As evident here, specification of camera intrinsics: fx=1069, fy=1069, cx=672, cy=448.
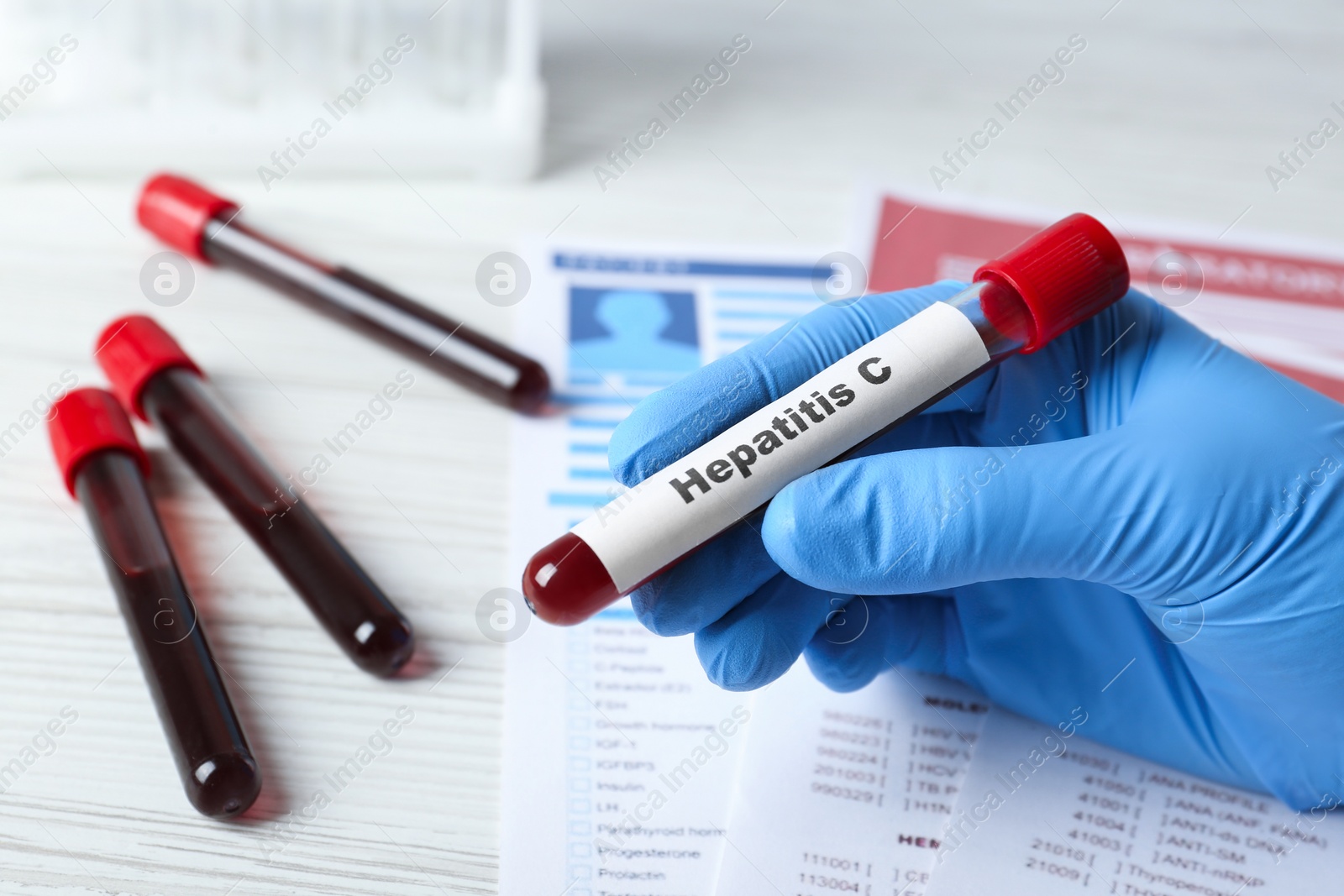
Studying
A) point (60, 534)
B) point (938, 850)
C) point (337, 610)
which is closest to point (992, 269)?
point (938, 850)

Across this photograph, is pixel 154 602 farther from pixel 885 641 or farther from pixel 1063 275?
pixel 1063 275

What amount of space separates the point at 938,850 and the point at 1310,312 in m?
0.63

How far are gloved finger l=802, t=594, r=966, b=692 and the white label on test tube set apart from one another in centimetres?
13

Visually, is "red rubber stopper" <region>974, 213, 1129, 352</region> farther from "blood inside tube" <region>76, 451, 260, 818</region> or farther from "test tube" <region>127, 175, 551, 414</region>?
"blood inside tube" <region>76, 451, 260, 818</region>

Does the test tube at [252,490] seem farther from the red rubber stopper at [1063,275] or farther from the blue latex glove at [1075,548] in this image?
the red rubber stopper at [1063,275]

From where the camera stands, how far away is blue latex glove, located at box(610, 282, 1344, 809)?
1.76 ft

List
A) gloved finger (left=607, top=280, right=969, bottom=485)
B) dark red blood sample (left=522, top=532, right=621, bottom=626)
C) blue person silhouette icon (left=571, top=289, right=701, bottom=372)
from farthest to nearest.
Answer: blue person silhouette icon (left=571, top=289, right=701, bottom=372), gloved finger (left=607, top=280, right=969, bottom=485), dark red blood sample (left=522, top=532, right=621, bottom=626)

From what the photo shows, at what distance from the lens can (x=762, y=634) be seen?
0.57 metres

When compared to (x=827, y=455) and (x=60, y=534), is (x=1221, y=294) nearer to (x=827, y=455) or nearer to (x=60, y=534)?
(x=827, y=455)

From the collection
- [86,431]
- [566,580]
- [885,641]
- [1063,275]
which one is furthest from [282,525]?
[1063,275]

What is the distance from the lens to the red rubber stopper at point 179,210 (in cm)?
87

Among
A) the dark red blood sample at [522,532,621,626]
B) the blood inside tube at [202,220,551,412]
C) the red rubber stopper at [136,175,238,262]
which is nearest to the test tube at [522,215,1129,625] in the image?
the dark red blood sample at [522,532,621,626]

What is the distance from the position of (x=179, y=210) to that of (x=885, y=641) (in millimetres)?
659

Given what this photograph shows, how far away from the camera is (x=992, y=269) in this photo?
0.58 m
